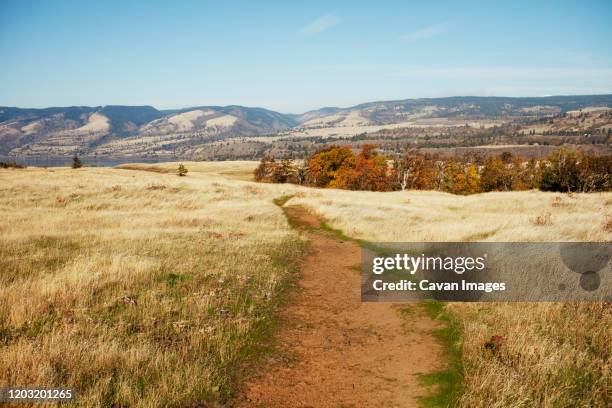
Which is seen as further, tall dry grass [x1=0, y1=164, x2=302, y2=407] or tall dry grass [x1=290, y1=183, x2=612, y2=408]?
tall dry grass [x1=0, y1=164, x2=302, y2=407]

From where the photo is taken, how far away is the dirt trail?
6.20 meters

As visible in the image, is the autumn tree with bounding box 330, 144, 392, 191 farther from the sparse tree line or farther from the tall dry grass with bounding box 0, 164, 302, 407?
the tall dry grass with bounding box 0, 164, 302, 407

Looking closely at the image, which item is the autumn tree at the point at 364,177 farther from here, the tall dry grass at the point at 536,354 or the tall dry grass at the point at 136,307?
the tall dry grass at the point at 536,354

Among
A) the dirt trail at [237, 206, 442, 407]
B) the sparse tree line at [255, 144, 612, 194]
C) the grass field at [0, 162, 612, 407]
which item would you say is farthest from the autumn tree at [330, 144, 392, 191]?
the dirt trail at [237, 206, 442, 407]

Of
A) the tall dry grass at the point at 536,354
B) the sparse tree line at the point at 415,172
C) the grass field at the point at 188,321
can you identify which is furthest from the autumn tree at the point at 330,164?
the tall dry grass at the point at 536,354

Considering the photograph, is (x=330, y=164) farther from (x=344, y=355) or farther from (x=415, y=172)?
(x=344, y=355)

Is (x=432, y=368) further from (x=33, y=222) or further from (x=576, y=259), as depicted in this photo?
(x=33, y=222)

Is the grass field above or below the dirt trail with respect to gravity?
above

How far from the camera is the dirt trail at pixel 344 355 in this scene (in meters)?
6.20

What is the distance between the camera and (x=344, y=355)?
7.62 m

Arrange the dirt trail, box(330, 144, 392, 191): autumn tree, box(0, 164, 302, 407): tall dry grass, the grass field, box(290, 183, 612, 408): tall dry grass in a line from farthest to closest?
box(330, 144, 392, 191): autumn tree < the dirt trail < box(0, 164, 302, 407): tall dry grass < the grass field < box(290, 183, 612, 408): tall dry grass

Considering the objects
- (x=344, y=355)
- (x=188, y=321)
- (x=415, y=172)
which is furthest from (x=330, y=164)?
(x=344, y=355)

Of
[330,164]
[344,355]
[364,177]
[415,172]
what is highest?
[330,164]

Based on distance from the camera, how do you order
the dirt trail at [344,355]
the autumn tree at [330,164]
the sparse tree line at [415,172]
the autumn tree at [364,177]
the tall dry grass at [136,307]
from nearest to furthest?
1. the tall dry grass at [136,307]
2. the dirt trail at [344,355]
3. the sparse tree line at [415,172]
4. the autumn tree at [364,177]
5. the autumn tree at [330,164]
